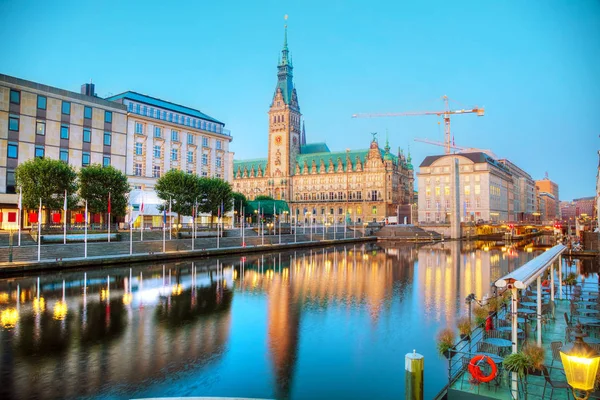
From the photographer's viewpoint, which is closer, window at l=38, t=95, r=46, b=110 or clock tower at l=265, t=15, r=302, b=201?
window at l=38, t=95, r=46, b=110

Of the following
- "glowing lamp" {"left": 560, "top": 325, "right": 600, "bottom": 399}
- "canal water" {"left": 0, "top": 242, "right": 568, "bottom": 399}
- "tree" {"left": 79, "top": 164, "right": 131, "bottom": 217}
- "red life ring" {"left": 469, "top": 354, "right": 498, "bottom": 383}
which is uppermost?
"tree" {"left": 79, "top": 164, "right": 131, "bottom": 217}

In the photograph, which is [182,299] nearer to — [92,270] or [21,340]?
[21,340]

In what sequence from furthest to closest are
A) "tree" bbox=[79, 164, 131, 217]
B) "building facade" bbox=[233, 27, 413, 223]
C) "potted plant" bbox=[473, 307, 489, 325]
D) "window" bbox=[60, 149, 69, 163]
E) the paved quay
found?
"building facade" bbox=[233, 27, 413, 223] < "window" bbox=[60, 149, 69, 163] < "tree" bbox=[79, 164, 131, 217] < the paved quay < "potted plant" bbox=[473, 307, 489, 325]

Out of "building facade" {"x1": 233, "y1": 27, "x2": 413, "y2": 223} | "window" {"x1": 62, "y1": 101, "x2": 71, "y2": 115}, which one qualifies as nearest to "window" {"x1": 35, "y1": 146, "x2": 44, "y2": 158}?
"window" {"x1": 62, "y1": 101, "x2": 71, "y2": 115}

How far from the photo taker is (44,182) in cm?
5359

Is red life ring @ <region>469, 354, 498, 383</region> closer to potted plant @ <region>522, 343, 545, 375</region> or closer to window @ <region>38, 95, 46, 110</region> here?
potted plant @ <region>522, 343, 545, 375</region>

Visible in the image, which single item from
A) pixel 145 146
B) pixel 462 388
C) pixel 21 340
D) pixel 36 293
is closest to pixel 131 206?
pixel 145 146

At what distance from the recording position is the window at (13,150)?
61.9 metres

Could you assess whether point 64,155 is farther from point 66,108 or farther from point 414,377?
point 414,377

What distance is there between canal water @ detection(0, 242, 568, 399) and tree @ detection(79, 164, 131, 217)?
22466 mm

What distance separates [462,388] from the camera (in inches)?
509

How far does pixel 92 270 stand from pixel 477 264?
46.5 metres

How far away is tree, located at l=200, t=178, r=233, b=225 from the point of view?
3000 inches

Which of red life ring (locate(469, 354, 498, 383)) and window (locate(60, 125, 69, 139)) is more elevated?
window (locate(60, 125, 69, 139))
